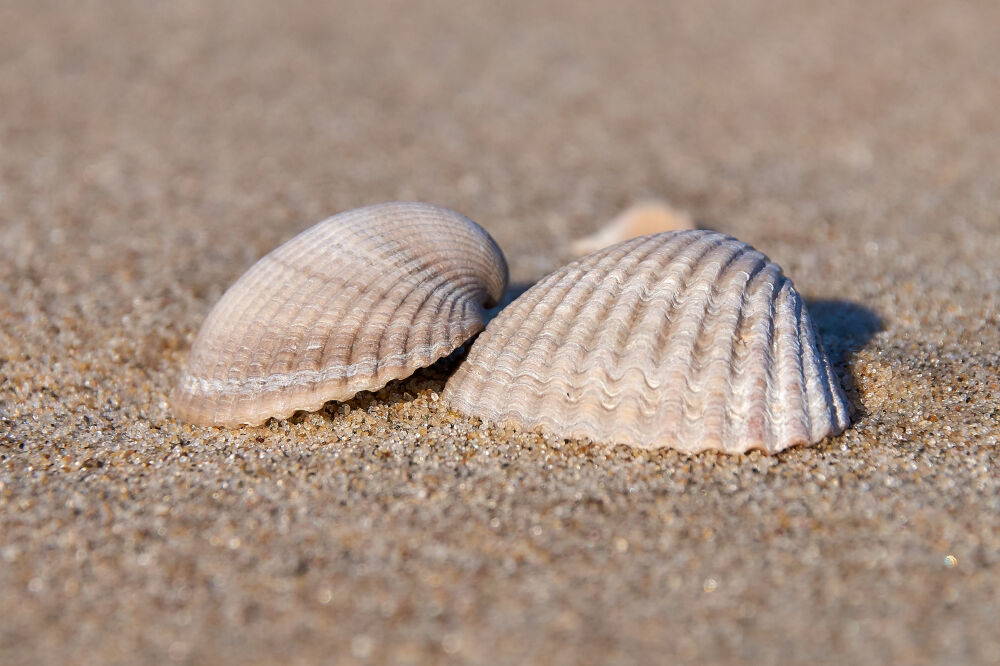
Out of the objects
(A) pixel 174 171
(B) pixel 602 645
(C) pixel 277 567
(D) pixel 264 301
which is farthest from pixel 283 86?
(B) pixel 602 645

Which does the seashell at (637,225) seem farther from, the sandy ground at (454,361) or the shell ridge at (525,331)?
the shell ridge at (525,331)

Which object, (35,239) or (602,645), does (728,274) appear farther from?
(35,239)

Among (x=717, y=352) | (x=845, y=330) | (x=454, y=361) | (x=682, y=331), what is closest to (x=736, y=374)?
(x=717, y=352)

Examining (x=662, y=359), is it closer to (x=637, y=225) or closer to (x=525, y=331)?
(x=525, y=331)

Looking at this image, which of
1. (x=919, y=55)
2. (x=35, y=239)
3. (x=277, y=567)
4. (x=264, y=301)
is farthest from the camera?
(x=919, y=55)

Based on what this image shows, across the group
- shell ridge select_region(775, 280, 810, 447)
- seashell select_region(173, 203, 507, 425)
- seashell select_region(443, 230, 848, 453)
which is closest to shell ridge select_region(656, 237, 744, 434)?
seashell select_region(443, 230, 848, 453)

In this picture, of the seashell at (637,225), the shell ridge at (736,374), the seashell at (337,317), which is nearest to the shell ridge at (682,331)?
the shell ridge at (736,374)
